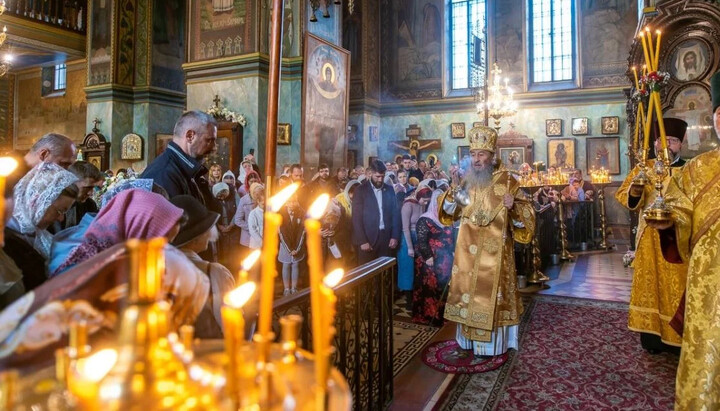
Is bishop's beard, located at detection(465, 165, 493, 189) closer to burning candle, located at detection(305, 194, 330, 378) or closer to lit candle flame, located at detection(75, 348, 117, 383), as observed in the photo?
burning candle, located at detection(305, 194, 330, 378)

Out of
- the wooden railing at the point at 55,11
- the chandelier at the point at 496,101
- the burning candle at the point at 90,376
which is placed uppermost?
the wooden railing at the point at 55,11

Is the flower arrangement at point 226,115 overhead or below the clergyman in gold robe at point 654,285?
overhead

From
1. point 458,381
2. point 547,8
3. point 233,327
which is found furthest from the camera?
point 547,8

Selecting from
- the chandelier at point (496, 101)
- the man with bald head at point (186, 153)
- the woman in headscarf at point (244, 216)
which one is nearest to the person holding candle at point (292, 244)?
the woman in headscarf at point (244, 216)

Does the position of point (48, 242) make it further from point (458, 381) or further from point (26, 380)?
point (458, 381)

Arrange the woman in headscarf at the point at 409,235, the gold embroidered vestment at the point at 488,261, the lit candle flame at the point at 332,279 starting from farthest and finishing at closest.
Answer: the woman in headscarf at the point at 409,235 → the gold embroidered vestment at the point at 488,261 → the lit candle flame at the point at 332,279

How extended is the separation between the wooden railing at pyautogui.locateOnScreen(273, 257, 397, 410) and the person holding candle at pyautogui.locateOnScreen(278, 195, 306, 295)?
8.58 feet

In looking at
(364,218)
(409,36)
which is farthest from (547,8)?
(364,218)

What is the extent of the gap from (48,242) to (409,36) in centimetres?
1650

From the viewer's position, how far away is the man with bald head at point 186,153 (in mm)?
2697

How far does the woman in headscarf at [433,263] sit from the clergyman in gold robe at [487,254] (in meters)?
0.80

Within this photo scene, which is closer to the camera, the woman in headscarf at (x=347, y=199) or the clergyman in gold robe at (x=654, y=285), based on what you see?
the clergyman in gold robe at (x=654, y=285)

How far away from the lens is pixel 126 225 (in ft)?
4.28

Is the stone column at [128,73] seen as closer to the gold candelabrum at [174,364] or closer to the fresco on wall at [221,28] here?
the fresco on wall at [221,28]
